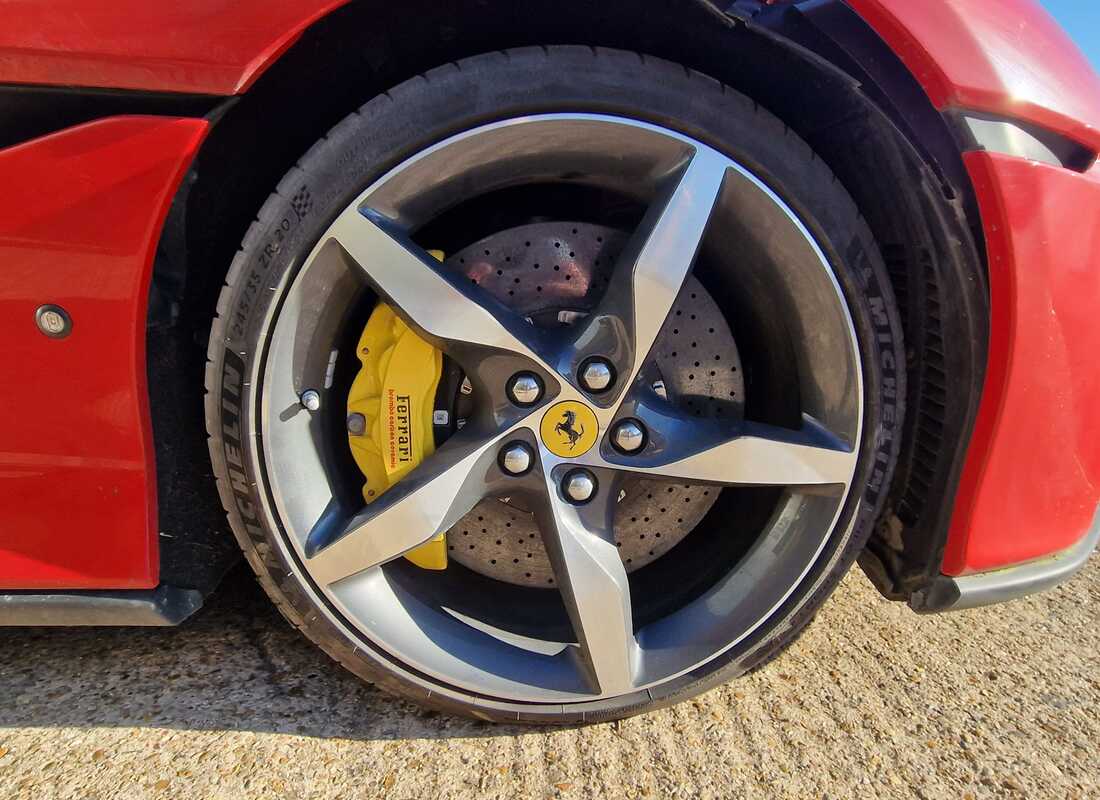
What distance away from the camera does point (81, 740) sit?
115cm

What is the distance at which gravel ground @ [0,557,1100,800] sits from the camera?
1.11 m

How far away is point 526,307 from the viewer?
49.3 inches

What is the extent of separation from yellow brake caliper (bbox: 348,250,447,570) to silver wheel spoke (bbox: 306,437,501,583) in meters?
0.08

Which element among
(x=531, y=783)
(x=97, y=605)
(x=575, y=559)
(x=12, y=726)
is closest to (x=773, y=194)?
(x=575, y=559)

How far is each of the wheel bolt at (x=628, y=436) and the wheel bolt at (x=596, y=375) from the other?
8 cm

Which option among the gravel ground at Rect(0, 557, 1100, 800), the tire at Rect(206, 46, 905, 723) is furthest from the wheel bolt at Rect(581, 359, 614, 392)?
the gravel ground at Rect(0, 557, 1100, 800)

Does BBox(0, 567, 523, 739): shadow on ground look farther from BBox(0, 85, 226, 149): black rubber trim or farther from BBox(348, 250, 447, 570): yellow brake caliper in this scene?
BBox(0, 85, 226, 149): black rubber trim

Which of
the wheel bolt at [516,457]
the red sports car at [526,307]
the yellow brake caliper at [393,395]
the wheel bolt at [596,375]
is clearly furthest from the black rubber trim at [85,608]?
the wheel bolt at [596,375]

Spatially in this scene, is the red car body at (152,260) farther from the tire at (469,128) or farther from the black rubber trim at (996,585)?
the tire at (469,128)

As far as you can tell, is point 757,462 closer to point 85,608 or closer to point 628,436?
point 628,436

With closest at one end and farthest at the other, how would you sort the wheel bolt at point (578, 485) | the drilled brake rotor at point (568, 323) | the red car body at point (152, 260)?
the red car body at point (152, 260) < the wheel bolt at point (578, 485) < the drilled brake rotor at point (568, 323)

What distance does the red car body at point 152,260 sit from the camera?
94 cm

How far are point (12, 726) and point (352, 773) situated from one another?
1.98 ft

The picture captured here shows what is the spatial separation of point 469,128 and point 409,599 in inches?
31.5
